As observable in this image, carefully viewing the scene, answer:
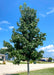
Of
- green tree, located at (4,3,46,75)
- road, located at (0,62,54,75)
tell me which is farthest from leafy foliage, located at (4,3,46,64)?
road, located at (0,62,54,75)

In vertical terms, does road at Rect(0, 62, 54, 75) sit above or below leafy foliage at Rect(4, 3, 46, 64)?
below

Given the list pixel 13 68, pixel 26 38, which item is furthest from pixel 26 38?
pixel 13 68

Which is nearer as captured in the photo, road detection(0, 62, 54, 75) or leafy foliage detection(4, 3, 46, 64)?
leafy foliage detection(4, 3, 46, 64)

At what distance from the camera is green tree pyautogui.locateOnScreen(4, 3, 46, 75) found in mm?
9711

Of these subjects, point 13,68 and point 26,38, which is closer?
point 26,38

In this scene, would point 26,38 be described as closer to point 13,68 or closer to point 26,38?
point 26,38

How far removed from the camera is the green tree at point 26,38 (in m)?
9.71

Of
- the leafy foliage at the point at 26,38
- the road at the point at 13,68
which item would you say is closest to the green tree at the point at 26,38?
the leafy foliage at the point at 26,38

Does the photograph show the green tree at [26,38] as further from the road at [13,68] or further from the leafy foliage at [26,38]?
the road at [13,68]

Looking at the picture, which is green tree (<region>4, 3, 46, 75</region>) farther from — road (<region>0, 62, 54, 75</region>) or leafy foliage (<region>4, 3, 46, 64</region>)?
road (<region>0, 62, 54, 75</region>)

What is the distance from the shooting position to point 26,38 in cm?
1036

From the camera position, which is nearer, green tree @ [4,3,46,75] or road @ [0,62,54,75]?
green tree @ [4,3,46,75]

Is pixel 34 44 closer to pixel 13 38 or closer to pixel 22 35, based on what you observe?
pixel 22 35

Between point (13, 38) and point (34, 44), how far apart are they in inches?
86.7
